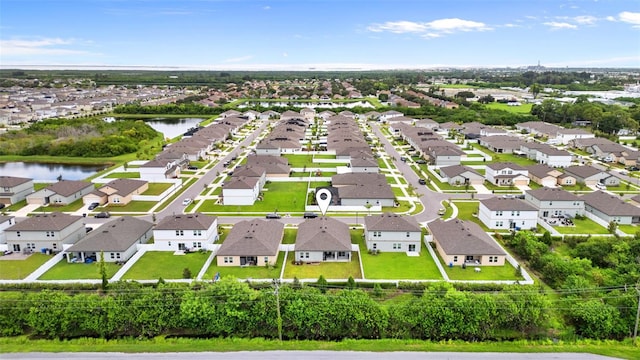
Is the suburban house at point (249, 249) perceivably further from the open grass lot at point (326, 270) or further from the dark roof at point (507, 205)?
the dark roof at point (507, 205)

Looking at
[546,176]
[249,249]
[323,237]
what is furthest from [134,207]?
[546,176]

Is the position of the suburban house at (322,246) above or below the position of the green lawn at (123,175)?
below

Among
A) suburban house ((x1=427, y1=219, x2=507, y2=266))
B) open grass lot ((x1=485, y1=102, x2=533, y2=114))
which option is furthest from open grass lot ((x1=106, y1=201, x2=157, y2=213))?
open grass lot ((x1=485, y1=102, x2=533, y2=114))

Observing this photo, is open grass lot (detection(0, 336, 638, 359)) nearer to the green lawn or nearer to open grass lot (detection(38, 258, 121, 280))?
open grass lot (detection(38, 258, 121, 280))

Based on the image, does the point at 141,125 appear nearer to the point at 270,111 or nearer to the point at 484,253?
the point at 270,111

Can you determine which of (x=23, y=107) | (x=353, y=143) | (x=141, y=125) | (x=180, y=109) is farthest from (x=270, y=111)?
(x=23, y=107)

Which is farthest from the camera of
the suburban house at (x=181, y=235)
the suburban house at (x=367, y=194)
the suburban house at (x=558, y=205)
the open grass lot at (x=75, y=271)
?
the suburban house at (x=367, y=194)

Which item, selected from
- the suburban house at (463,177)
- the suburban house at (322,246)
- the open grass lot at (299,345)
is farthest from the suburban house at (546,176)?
the open grass lot at (299,345)
